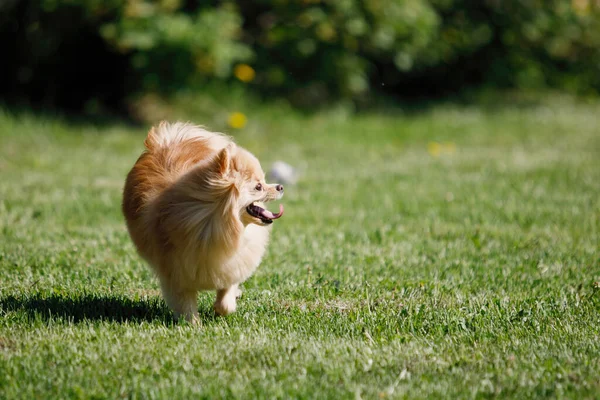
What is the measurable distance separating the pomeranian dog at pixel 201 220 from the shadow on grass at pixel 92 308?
26cm

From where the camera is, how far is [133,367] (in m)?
3.51

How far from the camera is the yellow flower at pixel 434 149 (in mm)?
10562

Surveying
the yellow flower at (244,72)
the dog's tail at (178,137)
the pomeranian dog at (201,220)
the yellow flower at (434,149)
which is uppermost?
the dog's tail at (178,137)

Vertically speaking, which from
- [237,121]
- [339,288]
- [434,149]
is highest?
[339,288]

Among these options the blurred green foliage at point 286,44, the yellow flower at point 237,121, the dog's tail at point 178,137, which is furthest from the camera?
the yellow flower at point 237,121

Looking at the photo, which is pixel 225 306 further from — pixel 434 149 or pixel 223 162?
pixel 434 149

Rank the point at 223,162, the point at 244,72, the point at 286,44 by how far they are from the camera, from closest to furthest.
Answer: the point at 223,162 < the point at 244,72 < the point at 286,44

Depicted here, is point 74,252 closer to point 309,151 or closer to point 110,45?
point 309,151

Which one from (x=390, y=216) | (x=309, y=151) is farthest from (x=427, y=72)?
(x=390, y=216)

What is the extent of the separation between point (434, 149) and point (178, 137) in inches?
263

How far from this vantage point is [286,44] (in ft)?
39.4

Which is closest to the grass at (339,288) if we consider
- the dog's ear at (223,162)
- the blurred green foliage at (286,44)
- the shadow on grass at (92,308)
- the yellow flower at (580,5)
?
the shadow on grass at (92,308)

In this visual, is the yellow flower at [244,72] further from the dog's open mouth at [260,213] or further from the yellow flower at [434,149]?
the dog's open mouth at [260,213]

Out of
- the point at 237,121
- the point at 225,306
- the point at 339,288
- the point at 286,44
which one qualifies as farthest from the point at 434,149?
the point at 225,306
